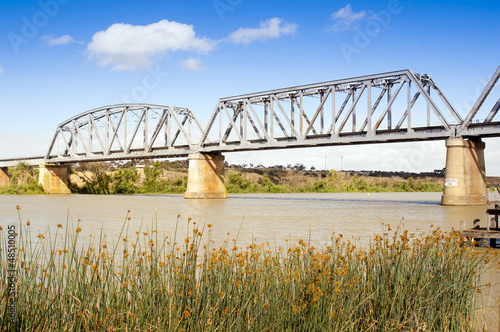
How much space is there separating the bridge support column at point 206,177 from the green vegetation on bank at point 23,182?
30291mm

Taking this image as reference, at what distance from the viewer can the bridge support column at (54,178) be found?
78.8m

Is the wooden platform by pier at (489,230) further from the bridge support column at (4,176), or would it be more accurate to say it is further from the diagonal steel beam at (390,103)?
the bridge support column at (4,176)

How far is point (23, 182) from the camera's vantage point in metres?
83.2

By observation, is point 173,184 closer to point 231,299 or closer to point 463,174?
→ point 463,174

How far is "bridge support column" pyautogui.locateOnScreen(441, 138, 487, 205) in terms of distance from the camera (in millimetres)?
39125

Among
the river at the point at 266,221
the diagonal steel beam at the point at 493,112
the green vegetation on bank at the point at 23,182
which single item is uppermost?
the diagonal steel beam at the point at 493,112

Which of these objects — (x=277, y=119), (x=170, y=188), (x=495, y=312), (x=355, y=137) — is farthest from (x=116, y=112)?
(x=495, y=312)

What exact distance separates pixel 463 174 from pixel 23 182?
6967 cm

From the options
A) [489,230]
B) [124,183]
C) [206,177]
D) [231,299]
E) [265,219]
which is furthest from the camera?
[124,183]

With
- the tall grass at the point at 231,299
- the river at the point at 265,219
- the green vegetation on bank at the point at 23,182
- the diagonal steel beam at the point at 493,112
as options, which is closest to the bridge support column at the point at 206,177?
the river at the point at 265,219

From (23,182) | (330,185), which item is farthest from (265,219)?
(330,185)

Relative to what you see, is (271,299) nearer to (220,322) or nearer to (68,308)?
(220,322)

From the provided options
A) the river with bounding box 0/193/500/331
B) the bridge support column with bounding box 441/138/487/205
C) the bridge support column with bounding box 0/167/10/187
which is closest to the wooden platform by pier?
the river with bounding box 0/193/500/331

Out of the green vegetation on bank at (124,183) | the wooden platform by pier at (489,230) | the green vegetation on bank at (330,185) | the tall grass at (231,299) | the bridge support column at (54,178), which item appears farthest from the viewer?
the green vegetation on bank at (330,185)
